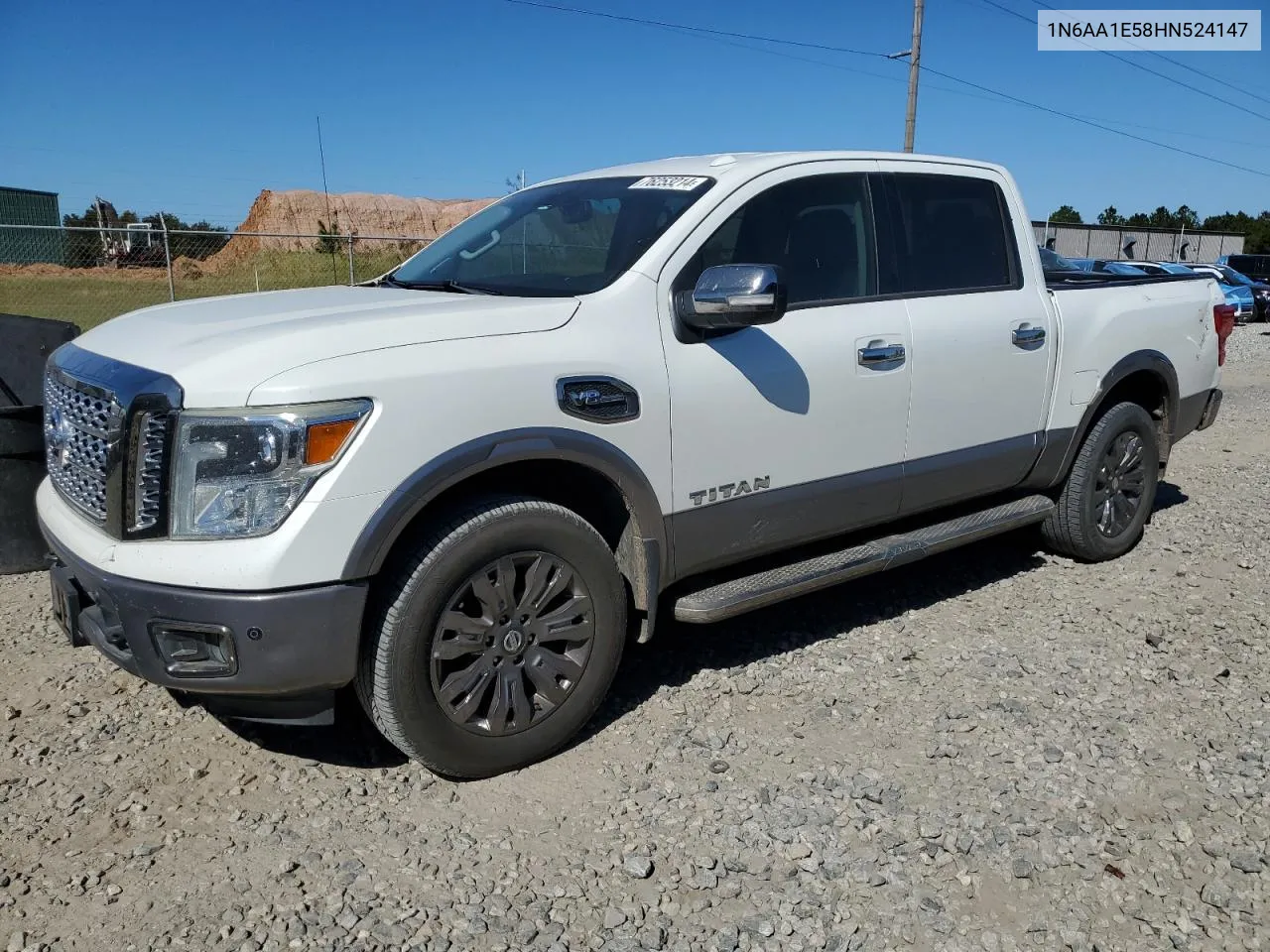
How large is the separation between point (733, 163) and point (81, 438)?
249 centimetres

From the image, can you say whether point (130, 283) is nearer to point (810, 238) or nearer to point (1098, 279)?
point (1098, 279)

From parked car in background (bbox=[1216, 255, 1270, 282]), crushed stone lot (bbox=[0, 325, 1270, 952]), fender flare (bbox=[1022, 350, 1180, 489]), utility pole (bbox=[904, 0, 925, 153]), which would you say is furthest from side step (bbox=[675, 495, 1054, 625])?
parked car in background (bbox=[1216, 255, 1270, 282])

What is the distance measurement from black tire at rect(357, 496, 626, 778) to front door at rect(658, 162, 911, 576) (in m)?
0.44

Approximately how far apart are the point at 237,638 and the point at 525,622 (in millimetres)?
878

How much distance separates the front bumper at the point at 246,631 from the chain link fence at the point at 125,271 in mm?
12379

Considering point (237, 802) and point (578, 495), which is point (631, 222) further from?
point (237, 802)

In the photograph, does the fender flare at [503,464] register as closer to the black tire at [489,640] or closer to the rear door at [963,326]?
the black tire at [489,640]

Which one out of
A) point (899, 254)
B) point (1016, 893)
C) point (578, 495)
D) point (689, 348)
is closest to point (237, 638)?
point (578, 495)

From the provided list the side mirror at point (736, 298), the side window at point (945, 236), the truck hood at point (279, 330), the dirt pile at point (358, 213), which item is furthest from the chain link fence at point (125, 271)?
the dirt pile at point (358, 213)

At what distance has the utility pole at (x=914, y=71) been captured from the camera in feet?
74.6

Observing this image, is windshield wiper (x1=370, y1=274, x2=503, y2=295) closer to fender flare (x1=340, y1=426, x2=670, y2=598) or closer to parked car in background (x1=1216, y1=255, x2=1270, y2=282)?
fender flare (x1=340, y1=426, x2=670, y2=598)

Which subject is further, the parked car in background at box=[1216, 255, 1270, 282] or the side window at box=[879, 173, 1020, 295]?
the parked car in background at box=[1216, 255, 1270, 282]

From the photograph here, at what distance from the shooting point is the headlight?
9.14ft

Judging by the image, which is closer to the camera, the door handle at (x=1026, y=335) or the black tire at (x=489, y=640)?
the black tire at (x=489, y=640)
